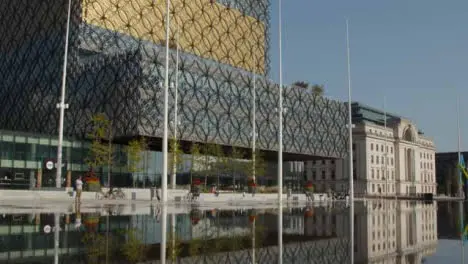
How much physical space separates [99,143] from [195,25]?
3735cm

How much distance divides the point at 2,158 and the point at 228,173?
39880mm

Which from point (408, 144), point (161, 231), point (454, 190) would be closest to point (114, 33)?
point (161, 231)

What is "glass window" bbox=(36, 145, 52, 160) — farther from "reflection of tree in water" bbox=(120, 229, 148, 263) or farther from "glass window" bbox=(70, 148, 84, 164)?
"reflection of tree in water" bbox=(120, 229, 148, 263)

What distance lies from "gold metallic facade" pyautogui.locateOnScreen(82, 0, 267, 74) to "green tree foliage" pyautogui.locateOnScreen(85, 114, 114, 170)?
16.5m

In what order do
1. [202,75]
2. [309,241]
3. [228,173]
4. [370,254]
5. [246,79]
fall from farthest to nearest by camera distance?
[228,173], [246,79], [202,75], [309,241], [370,254]

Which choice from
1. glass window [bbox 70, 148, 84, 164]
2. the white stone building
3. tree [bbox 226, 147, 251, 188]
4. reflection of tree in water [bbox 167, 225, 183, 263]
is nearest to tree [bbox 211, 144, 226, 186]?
tree [bbox 226, 147, 251, 188]

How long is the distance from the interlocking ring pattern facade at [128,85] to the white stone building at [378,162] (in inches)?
1868

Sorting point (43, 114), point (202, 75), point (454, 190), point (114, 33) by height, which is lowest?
point (454, 190)

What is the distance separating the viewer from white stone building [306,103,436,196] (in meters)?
149

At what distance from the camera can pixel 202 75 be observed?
81250mm

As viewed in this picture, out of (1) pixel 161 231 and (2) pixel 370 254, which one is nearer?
(2) pixel 370 254

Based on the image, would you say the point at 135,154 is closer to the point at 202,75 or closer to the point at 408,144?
the point at 202,75

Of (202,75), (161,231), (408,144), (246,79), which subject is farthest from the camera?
(408,144)

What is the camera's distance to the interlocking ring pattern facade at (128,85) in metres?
72.2
